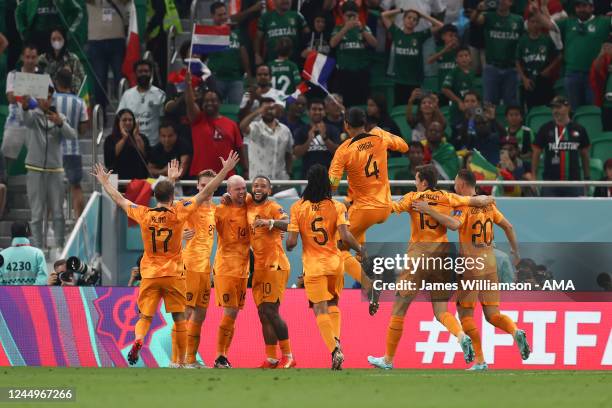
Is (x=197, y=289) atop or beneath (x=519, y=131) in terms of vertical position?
beneath

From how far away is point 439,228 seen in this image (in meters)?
15.9

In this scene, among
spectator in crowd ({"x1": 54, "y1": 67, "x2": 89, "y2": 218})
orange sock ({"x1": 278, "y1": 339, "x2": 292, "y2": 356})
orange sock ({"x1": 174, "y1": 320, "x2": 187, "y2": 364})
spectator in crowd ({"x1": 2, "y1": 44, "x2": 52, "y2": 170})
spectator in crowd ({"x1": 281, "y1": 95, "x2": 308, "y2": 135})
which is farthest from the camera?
spectator in crowd ({"x1": 281, "y1": 95, "x2": 308, "y2": 135})

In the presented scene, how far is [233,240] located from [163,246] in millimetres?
906

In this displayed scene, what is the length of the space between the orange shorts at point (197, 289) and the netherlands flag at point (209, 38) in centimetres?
646

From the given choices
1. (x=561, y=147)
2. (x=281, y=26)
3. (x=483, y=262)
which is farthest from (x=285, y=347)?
(x=281, y=26)

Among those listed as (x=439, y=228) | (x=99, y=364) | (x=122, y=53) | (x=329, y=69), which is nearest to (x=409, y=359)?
(x=439, y=228)

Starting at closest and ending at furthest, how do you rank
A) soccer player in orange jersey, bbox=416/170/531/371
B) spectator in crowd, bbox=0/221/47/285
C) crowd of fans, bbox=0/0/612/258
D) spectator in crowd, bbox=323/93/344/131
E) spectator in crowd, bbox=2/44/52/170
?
soccer player in orange jersey, bbox=416/170/531/371 → spectator in crowd, bbox=0/221/47/285 → spectator in crowd, bbox=2/44/52/170 → crowd of fans, bbox=0/0/612/258 → spectator in crowd, bbox=323/93/344/131

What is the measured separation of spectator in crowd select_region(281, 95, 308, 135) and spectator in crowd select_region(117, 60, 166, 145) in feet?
6.44

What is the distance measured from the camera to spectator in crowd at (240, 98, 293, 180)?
20938 mm

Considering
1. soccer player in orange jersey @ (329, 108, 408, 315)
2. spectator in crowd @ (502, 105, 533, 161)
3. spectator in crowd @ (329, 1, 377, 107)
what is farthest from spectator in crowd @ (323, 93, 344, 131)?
soccer player in orange jersey @ (329, 108, 408, 315)

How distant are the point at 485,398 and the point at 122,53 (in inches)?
518

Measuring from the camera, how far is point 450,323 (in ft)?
51.5

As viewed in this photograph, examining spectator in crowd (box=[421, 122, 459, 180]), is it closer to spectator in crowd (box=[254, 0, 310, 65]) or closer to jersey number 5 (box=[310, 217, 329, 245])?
spectator in crowd (box=[254, 0, 310, 65])

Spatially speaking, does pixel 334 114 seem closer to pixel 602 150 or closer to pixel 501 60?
pixel 501 60
